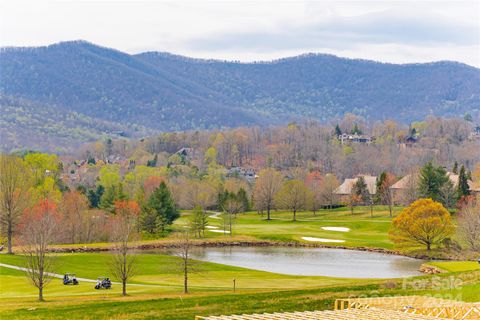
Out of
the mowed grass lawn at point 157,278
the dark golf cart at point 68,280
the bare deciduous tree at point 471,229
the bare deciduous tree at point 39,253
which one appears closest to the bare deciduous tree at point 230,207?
the mowed grass lawn at point 157,278

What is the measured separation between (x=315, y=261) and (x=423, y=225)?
389 inches

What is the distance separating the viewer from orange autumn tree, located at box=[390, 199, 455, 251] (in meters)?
66.4

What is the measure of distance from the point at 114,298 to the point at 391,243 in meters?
40.1

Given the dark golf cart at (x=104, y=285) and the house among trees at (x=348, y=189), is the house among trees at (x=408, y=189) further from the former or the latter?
the dark golf cart at (x=104, y=285)

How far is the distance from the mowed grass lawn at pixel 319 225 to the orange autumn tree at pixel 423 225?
390 cm

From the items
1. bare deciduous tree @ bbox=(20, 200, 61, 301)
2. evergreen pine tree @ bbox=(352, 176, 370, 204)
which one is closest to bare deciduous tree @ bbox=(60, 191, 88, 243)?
bare deciduous tree @ bbox=(20, 200, 61, 301)

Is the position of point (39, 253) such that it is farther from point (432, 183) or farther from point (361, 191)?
point (361, 191)

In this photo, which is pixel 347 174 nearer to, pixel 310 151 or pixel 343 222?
Result: pixel 310 151

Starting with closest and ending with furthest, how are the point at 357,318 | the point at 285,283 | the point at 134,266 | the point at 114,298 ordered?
the point at 357,318 < the point at 114,298 < the point at 285,283 < the point at 134,266

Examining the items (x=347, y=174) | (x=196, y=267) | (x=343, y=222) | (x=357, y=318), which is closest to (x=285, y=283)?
(x=196, y=267)

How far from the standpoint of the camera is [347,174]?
6235 inches

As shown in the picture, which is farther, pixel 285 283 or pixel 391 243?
pixel 391 243

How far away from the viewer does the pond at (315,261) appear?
5512 cm

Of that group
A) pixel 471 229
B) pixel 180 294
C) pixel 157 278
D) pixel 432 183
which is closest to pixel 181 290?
pixel 180 294
